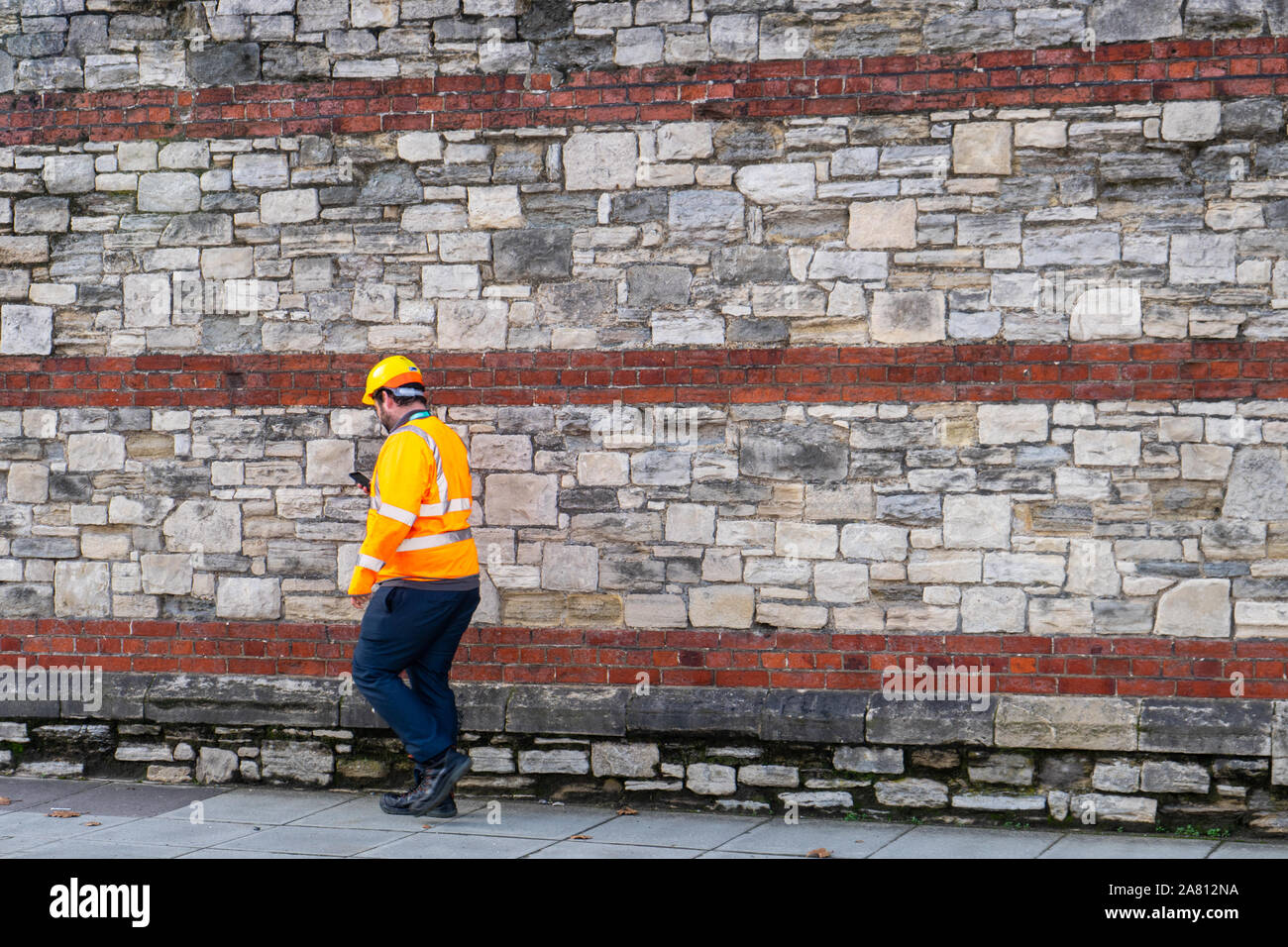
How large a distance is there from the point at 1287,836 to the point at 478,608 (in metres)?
4.02

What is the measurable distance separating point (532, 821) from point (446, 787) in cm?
46

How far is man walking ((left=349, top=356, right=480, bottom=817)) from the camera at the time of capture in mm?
5996

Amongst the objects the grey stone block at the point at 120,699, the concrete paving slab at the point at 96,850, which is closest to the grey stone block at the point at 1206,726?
the concrete paving slab at the point at 96,850

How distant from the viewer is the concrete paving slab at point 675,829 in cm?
594

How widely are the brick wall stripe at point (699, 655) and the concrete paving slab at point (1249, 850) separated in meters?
0.66

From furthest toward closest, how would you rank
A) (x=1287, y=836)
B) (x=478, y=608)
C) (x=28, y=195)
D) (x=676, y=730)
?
(x=28, y=195) < (x=478, y=608) < (x=676, y=730) < (x=1287, y=836)

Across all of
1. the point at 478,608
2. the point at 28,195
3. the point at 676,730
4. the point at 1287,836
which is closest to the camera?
the point at 1287,836

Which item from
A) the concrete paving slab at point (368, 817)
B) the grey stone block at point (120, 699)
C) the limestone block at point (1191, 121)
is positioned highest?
the limestone block at point (1191, 121)

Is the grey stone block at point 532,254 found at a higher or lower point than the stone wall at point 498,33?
lower

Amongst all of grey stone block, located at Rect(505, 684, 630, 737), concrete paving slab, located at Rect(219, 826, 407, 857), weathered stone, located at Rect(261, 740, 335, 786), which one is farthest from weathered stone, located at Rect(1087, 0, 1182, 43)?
weathered stone, located at Rect(261, 740, 335, 786)

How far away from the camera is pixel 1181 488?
20.0ft

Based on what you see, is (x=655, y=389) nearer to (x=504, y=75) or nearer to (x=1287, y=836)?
(x=504, y=75)

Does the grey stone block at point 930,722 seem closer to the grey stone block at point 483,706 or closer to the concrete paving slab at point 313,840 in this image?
the grey stone block at point 483,706

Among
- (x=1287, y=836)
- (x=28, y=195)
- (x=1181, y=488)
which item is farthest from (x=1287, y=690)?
(x=28, y=195)
